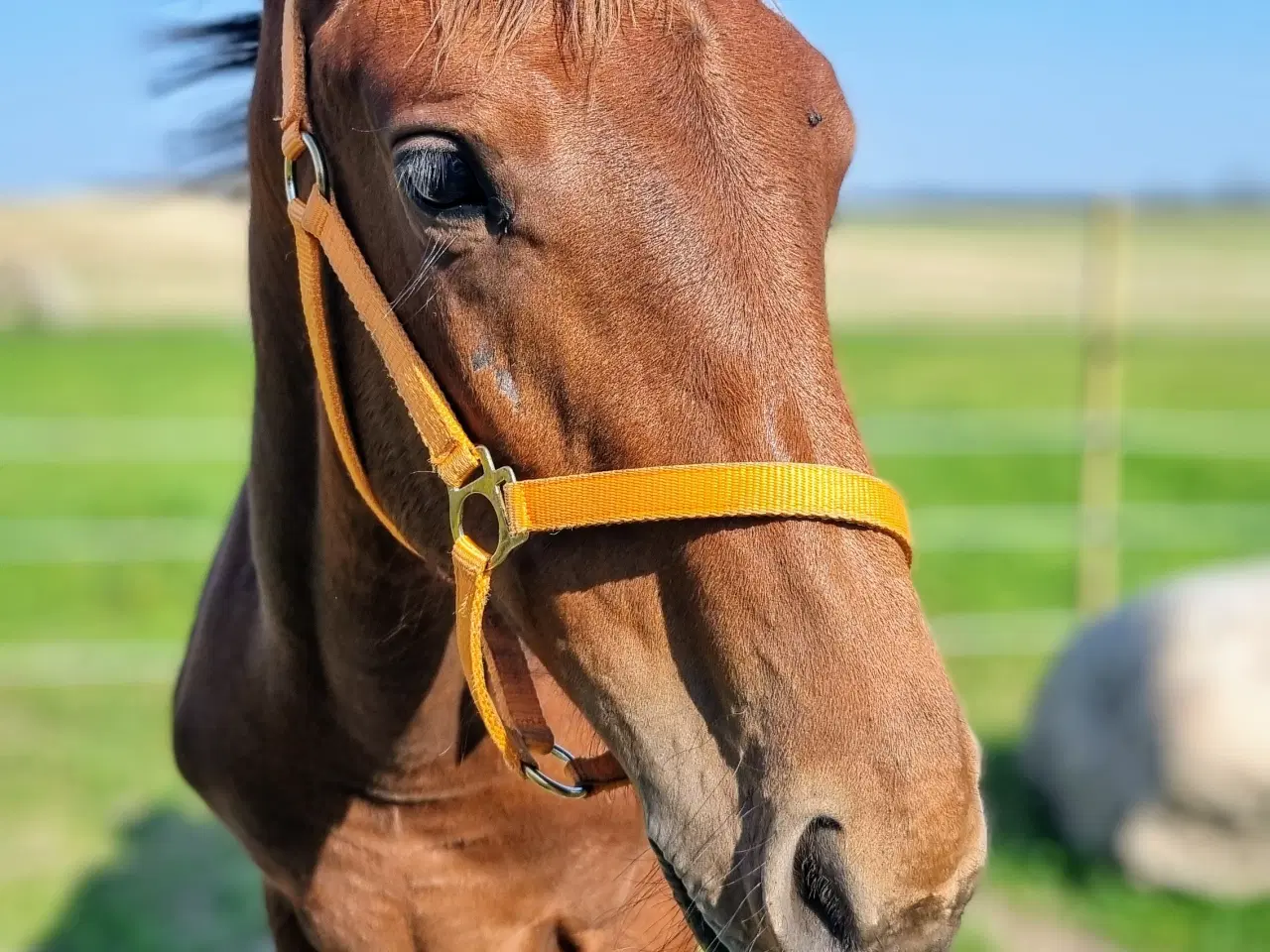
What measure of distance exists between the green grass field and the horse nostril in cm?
298

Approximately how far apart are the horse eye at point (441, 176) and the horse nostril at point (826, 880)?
2.25ft

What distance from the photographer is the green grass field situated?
163 inches

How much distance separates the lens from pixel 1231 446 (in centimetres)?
1153

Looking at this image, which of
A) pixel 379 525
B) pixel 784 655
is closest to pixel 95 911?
pixel 379 525

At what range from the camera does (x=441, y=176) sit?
125 cm

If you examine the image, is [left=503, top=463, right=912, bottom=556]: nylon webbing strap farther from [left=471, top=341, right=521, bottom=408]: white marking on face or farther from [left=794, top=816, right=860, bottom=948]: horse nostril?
[left=794, top=816, right=860, bottom=948]: horse nostril

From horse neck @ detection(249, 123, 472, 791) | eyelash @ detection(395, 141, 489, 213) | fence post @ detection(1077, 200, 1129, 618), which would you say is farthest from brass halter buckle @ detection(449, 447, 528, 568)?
fence post @ detection(1077, 200, 1129, 618)

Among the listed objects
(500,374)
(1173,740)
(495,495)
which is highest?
(500,374)

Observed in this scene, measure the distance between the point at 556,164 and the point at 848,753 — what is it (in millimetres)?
615

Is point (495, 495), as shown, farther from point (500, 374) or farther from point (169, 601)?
point (169, 601)

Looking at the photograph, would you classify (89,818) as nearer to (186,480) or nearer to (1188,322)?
(186,480)

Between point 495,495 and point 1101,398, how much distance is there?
5.41 metres

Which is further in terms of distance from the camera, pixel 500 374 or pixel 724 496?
pixel 500 374

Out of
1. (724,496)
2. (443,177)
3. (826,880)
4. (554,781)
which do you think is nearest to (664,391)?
(724,496)
